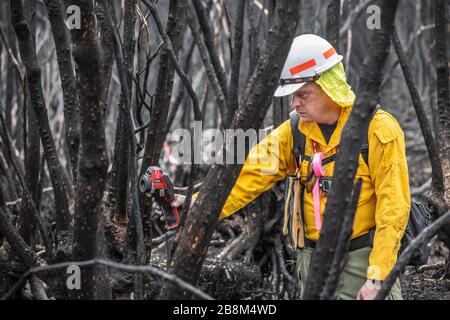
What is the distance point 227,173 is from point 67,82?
1.28m

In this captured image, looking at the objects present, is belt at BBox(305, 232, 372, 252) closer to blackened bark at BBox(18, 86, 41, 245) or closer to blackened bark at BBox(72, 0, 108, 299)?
blackened bark at BBox(72, 0, 108, 299)

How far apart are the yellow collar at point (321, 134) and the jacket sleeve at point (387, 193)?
204 millimetres

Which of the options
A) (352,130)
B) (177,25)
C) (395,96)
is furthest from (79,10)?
(395,96)

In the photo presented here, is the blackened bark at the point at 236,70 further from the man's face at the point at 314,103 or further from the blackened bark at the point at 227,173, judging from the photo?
the blackened bark at the point at 227,173

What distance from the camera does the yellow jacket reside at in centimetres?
284

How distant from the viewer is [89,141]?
222 centimetres

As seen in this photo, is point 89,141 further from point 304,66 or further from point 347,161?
point 304,66

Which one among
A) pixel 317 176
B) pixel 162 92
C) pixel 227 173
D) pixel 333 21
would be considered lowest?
pixel 317 176

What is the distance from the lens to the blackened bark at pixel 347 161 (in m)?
2.04

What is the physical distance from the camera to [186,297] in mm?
2354

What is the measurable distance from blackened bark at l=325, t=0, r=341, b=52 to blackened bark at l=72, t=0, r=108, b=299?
2.52 m

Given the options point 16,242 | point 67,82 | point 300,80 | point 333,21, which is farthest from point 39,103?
point 333,21
